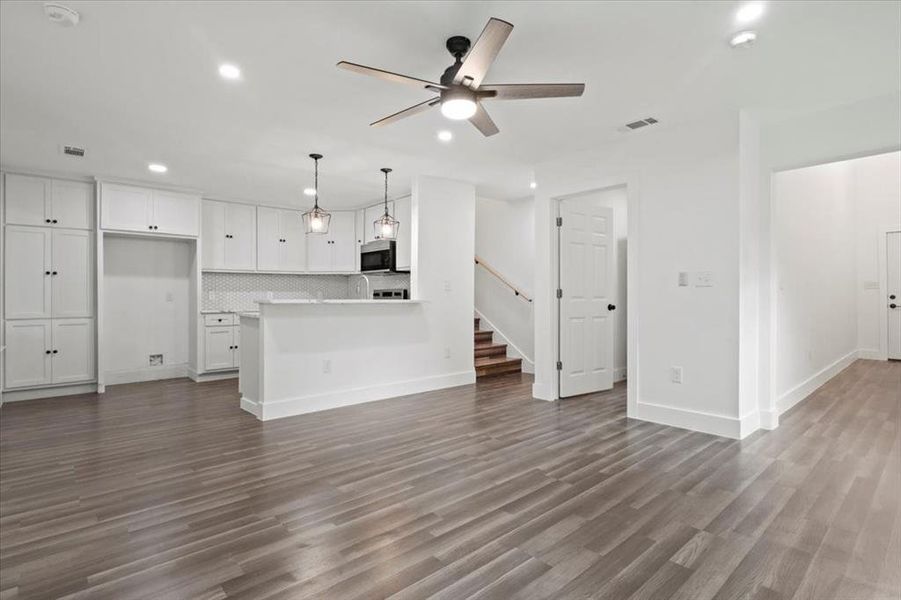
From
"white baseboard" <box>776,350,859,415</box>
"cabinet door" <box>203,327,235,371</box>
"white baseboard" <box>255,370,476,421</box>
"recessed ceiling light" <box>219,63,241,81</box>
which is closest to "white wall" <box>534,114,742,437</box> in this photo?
"white baseboard" <box>776,350,859,415</box>

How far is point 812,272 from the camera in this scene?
541 centimetres

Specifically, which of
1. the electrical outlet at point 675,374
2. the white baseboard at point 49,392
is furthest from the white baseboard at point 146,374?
the electrical outlet at point 675,374

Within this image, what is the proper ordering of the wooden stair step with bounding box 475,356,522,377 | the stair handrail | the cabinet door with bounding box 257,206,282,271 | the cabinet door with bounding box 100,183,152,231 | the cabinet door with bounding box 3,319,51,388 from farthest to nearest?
1. the cabinet door with bounding box 257,206,282,271
2. the stair handrail
3. the wooden stair step with bounding box 475,356,522,377
4. the cabinet door with bounding box 100,183,152,231
5. the cabinet door with bounding box 3,319,51,388

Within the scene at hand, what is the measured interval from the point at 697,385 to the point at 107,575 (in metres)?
4.07

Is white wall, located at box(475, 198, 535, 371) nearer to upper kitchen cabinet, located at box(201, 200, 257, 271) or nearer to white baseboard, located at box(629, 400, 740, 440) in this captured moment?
white baseboard, located at box(629, 400, 740, 440)

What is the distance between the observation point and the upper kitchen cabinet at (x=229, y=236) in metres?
6.73

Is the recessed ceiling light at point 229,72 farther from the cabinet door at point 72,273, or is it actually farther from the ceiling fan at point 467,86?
the cabinet door at point 72,273

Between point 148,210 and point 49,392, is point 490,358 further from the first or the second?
point 49,392

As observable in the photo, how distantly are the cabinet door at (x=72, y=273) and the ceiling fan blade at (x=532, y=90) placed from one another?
563cm

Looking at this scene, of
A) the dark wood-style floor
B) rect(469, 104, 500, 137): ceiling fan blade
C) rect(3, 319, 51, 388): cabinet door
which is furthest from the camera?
rect(3, 319, 51, 388): cabinet door

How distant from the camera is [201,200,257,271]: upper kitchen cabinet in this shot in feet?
22.1

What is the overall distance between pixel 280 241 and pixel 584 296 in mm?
4849

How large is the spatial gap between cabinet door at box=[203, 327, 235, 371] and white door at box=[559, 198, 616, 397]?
4.76 metres

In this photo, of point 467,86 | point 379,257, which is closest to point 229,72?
point 467,86
